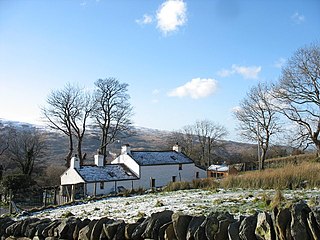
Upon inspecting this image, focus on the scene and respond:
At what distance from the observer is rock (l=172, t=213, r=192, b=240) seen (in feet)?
13.5

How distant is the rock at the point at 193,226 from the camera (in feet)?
13.1

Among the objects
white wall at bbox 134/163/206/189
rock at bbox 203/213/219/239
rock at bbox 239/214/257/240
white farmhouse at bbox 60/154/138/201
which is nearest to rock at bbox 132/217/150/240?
rock at bbox 203/213/219/239

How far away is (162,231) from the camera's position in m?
4.33

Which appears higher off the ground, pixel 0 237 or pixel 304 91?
pixel 304 91

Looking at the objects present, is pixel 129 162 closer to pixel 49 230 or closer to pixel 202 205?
pixel 202 205

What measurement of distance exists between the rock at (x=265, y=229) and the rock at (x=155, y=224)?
4.53ft

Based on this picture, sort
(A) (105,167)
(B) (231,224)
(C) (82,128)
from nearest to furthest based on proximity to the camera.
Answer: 1. (B) (231,224)
2. (A) (105,167)
3. (C) (82,128)

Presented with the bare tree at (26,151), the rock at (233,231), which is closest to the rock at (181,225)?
the rock at (233,231)

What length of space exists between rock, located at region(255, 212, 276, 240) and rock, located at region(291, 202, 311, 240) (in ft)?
0.89

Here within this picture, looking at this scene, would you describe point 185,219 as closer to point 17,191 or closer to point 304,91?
point 17,191

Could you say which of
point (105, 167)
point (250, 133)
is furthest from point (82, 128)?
point (250, 133)

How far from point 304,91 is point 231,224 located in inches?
1175

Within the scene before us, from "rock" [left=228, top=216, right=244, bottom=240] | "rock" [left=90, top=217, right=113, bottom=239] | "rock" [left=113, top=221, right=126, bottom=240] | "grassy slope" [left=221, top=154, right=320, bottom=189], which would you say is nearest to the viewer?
"rock" [left=228, top=216, right=244, bottom=240]

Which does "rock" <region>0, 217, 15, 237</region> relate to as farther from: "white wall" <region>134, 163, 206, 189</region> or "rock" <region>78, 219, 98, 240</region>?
"white wall" <region>134, 163, 206, 189</region>
